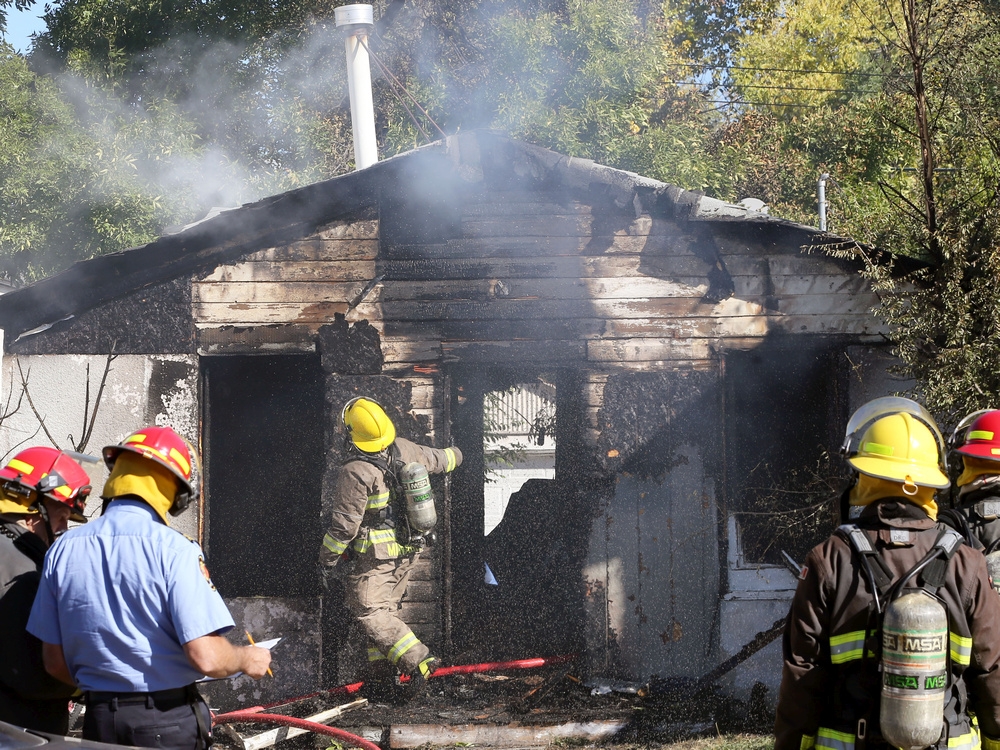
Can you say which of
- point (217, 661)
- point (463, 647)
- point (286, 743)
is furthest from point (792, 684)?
point (463, 647)

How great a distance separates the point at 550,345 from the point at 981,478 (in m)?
3.59

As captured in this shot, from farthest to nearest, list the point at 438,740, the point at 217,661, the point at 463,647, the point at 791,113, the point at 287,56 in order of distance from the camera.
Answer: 1. the point at 791,113
2. the point at 287,56
3. the point at 463,647
4. the point at 438,740
5. the point at 217,661

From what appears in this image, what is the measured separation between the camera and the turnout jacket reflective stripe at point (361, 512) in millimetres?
6711

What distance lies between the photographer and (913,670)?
9.16ft

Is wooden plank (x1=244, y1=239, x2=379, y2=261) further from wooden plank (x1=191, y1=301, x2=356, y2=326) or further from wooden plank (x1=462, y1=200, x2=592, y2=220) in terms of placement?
wooden plank (x1=462, y1=200, x2=592, y2=220)

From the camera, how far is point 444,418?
23.5 ft

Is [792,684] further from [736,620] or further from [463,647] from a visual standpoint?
[463,647]

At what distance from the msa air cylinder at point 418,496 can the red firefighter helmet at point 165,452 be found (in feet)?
11.1

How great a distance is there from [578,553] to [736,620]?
124cm

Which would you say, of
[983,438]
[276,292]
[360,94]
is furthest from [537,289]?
[360,94]

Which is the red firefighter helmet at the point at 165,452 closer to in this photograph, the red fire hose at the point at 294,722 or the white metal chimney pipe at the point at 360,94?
the red fire hose at the point at 294,722

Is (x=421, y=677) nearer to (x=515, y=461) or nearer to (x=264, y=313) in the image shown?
(x=264, y=313)

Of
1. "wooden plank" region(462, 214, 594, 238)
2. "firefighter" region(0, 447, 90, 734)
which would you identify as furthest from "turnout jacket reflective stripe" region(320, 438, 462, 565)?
"firefighter" region(0, 447, 90, 734)

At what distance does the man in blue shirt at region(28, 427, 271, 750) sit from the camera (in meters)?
2.97
